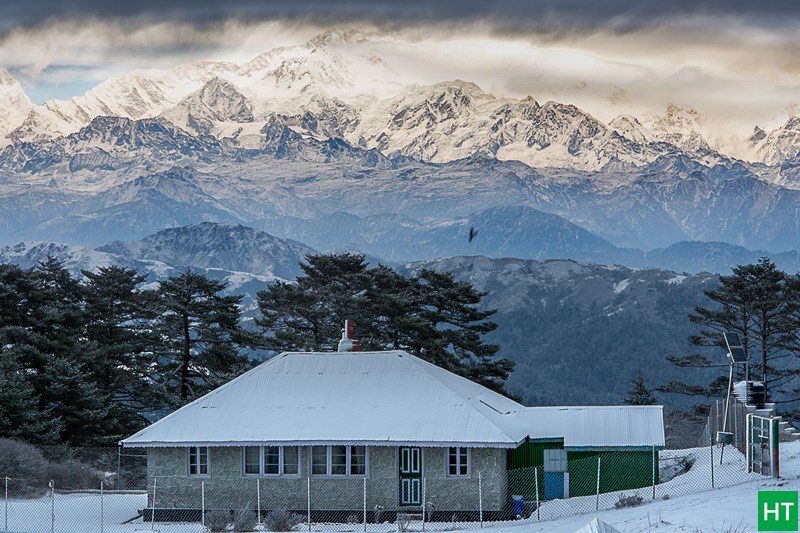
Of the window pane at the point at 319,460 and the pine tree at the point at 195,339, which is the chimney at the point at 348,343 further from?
the pine tree at the point at 195,339

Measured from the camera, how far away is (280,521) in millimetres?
37406

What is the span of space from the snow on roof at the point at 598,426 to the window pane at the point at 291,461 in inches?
298

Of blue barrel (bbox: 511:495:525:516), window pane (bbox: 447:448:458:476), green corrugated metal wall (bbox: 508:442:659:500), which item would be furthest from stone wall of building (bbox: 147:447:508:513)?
green corrugated metal wall (bbox: 508:442:659:500)

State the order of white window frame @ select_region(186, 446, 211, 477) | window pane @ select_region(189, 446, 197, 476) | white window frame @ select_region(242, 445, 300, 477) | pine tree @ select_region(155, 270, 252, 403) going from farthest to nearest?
pine tree @ select_region(155, 270, 252, 403), window pane @ select_region(189, 446, 197, 476), white window frame @ select_region(186, 446, 211, 477), white window frame @ select_region(242, 445, 300, 477)

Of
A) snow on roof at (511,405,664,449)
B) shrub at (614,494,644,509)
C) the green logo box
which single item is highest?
snow on roof at (511,405,664,449)

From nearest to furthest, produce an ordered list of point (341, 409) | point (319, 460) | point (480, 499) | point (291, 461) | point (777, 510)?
point (777, 510), point (480, 499), point (319, 460), point (291, 461), point (341, 409)

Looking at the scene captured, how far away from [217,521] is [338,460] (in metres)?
4.64

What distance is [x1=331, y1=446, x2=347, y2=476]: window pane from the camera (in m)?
40.4

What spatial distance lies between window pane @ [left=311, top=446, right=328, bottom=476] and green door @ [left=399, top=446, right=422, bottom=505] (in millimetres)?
2437

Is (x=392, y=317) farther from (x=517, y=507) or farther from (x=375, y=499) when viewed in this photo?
(x=517, y=507)

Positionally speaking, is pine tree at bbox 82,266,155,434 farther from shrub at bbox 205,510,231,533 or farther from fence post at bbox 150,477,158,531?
shrub at bbox 205,510,231,533

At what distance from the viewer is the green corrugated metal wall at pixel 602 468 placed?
140 feet

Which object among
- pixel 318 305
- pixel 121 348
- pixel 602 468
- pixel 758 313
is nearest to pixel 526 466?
pixel 602 468

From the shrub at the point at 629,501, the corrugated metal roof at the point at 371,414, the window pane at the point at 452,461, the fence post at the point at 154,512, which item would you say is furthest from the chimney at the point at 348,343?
the shrub at the point at 629,501
